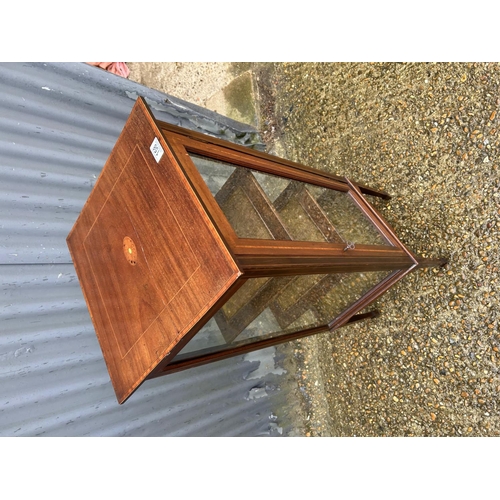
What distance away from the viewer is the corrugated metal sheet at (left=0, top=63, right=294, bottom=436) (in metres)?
1.41

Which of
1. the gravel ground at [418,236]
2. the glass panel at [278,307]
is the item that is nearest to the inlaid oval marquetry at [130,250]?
the glass panel at [278,307]

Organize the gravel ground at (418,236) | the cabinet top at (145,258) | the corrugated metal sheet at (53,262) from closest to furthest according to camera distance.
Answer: the cabinet top at (145,258)
the corrugated metal sheet at (53,262)
the gravel ground at (418,236)

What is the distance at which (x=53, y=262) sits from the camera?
4.97 ft

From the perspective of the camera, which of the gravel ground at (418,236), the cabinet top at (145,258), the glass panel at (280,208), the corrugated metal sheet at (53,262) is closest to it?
the cabinet top at (145,258)

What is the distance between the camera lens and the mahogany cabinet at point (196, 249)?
0.87 meters

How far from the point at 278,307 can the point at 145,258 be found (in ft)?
1.62

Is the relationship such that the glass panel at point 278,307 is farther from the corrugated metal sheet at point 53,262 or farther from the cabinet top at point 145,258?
the corrugated metal sheet at point 53,262

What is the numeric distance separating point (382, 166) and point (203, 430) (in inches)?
62.6

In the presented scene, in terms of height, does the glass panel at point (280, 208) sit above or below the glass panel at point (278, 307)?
above

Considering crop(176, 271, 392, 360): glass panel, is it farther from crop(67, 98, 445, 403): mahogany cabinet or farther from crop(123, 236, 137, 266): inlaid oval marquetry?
crop(123, 236, 137, 266): inlaid oval marquetry

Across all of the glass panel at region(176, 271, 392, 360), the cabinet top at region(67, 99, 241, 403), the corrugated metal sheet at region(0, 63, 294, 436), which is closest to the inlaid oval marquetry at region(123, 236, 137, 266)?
the cabinet top at region(67, 99, 241, 403)

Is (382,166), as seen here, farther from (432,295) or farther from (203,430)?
(203,430)

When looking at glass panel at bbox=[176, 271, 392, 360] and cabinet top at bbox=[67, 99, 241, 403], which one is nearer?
cabinet top at bbox=[67, 99, 241, 403]

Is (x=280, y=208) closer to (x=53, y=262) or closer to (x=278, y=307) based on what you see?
(x=278, y=307)
